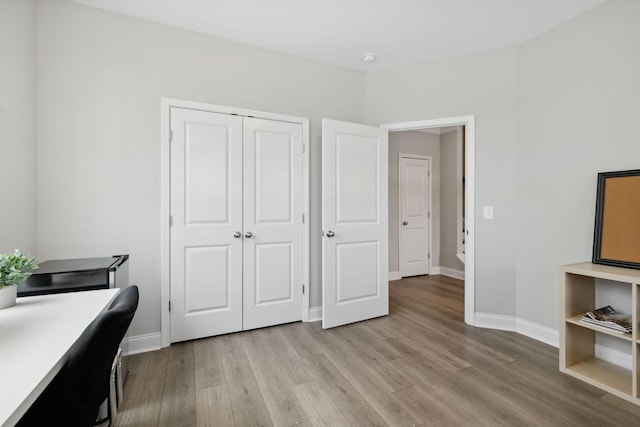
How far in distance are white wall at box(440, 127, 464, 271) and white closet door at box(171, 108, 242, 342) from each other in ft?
12.5

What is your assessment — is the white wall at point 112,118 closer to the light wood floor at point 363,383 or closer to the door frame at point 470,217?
the light wood floor at point 363,383

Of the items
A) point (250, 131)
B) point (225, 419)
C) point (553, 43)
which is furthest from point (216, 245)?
point (553, 43)

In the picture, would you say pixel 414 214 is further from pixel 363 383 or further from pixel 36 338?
pixel 36 338

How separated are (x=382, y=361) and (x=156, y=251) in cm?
202

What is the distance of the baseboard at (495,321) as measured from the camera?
2795 mm

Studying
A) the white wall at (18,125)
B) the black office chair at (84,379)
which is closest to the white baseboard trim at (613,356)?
the black office chair at (84,379)

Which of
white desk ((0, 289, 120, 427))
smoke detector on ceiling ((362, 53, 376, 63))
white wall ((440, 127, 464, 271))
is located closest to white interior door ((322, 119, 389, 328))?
smoke detector on ceiling ((362, 53, 376, 63))

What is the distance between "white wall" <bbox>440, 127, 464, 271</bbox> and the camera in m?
5.00

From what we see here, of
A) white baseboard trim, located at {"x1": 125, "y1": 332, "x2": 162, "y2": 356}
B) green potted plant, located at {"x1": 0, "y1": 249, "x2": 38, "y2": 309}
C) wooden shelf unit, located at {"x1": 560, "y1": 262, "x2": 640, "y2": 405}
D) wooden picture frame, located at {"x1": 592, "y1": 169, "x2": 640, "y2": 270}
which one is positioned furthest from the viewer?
white baseboard trim, located at {"x1": 125, "y1": 332, "x2": 162, "y2": 356}

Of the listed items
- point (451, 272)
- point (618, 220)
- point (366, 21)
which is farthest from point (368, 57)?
point (451, 272)

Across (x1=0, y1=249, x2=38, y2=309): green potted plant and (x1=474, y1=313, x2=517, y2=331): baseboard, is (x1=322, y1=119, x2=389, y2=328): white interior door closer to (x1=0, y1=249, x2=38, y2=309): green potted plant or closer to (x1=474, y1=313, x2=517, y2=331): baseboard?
(x1=474, y1=313, x2=517, y2=331): baseboard

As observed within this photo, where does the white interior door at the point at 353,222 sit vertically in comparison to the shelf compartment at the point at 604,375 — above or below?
above

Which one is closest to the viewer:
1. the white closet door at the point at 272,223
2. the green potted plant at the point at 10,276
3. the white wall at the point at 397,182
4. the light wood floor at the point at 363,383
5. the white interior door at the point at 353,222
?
the green potted plant at the point at 10,276

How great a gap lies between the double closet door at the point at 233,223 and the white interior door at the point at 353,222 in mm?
314
